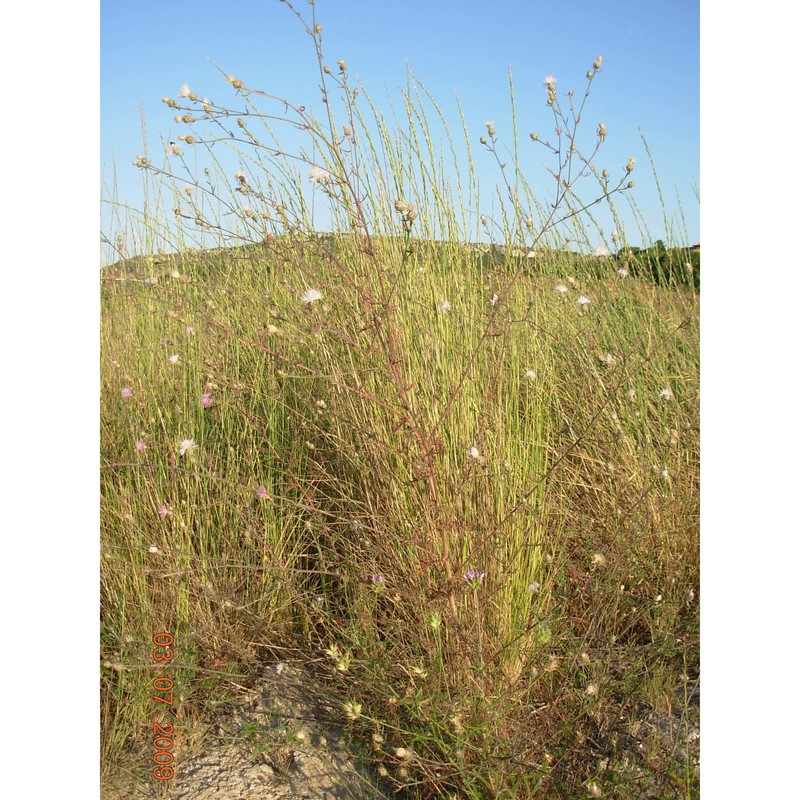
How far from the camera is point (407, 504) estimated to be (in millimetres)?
1528

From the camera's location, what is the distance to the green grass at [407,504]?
54.2 inches

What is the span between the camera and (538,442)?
1700mm

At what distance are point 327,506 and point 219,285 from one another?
0.86m

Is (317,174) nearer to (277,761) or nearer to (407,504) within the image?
(407,504)

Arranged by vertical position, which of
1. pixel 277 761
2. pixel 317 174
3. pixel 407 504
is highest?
pixel 317 174
